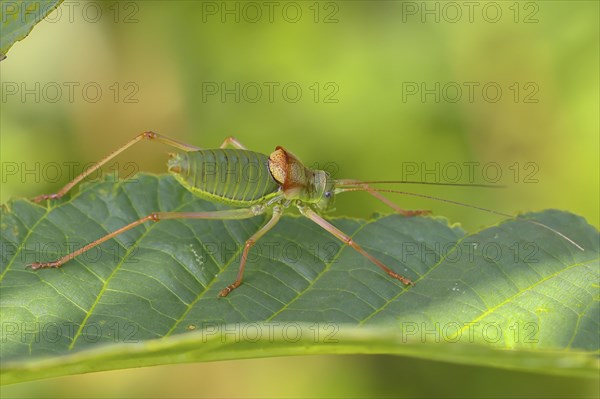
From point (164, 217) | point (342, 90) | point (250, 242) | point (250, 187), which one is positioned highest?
point (342, 90)

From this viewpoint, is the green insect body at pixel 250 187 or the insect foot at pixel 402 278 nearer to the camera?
the insect foot at pixel 402 278

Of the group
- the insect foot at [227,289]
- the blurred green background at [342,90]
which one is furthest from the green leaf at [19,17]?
the blurred green background at [342,90]

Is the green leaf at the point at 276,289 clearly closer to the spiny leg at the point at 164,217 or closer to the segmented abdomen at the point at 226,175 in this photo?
the spiny leg at the point at 164,217

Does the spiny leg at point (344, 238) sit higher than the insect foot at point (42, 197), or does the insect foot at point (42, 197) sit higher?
the insect foot at point (42, 197)

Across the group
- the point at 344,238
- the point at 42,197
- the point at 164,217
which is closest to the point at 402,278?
the point at 344,238

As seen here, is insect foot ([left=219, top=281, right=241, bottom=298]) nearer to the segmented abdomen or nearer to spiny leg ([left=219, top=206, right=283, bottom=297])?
spiny leg ([left=219, top=206, right=283, bottom=297])

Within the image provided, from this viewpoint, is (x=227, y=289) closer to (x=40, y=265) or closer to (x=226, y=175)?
(x=40, y=265)

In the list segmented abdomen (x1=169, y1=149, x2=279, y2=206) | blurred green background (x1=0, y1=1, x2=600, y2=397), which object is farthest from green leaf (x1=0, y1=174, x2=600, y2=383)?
blurred green background (x1=0, y1=1, x2=600, y2=397)
